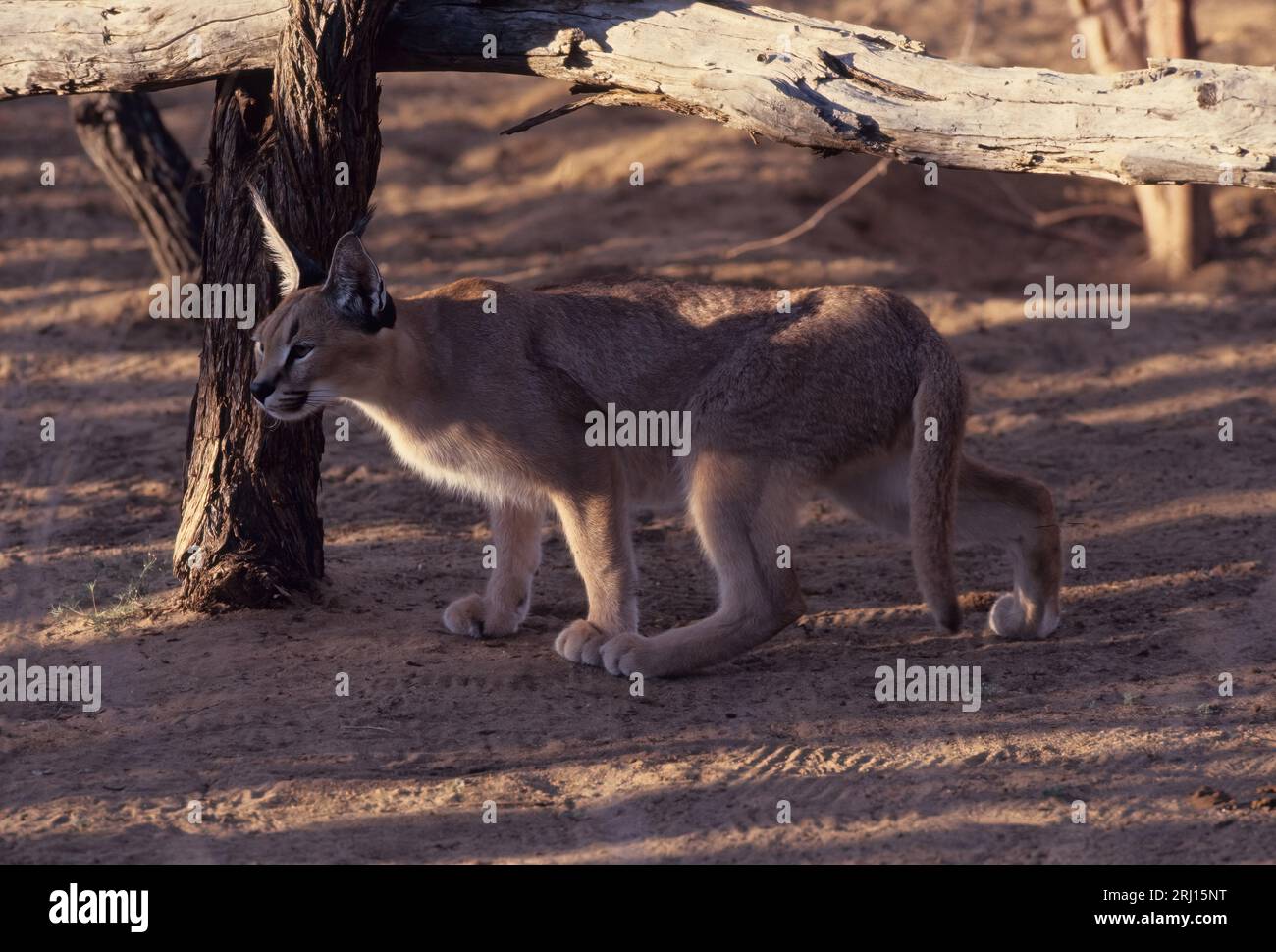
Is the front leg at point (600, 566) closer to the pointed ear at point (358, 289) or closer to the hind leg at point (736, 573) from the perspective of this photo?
the hind leg at point (736, 573)

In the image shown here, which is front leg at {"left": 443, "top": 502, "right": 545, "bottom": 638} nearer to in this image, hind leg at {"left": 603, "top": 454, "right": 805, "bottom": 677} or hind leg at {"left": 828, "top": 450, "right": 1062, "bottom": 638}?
hind leg at {"left": 603, "top": 454, "right": 805, "bottom": 677}

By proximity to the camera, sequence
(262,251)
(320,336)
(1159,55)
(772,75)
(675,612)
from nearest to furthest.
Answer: (772,75) → (320,336) → (262,251) → (675,612) → (1159,55)

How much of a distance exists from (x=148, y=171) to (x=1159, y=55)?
6.74 metres

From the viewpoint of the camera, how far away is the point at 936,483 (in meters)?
5.81

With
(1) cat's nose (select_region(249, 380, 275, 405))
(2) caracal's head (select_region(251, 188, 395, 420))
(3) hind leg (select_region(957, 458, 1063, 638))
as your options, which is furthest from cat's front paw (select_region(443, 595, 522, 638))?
(3) hind leg (select_region(957, 458, 1063, 638))

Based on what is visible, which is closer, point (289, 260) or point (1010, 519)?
point (289, 260)

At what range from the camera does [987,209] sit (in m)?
11.4

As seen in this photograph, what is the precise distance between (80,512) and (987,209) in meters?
6.93

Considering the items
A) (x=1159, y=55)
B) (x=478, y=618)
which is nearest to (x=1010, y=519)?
(x=478, y=618)

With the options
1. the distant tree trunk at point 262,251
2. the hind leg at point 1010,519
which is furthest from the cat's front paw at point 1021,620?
the distant tree trunk at point 262,251

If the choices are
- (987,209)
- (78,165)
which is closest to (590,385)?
(987,209)

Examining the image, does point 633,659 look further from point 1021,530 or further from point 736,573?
point 1021,530

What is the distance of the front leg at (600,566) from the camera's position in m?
6.12

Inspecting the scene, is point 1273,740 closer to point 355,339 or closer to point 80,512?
point 355,339
